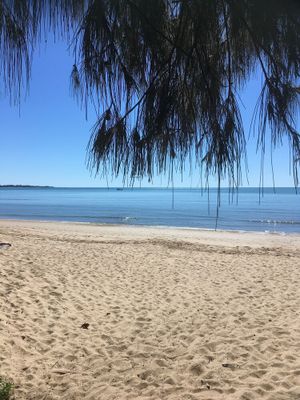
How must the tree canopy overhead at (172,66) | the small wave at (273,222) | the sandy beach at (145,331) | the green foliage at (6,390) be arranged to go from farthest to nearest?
the small wave at (273,222), the sandy beach at (145,331), the green foliage at (6,390), the tree canopy overhead at (172,66)

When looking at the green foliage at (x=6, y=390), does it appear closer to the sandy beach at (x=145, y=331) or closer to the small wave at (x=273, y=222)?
the sandy beach at (x=145, y=331)

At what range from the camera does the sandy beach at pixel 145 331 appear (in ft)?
14.6

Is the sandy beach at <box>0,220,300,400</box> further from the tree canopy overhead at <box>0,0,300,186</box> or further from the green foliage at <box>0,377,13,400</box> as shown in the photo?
the tree canopy overhead at <box>0,0,300,186</box>

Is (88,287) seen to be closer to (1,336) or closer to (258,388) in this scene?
(1,336)

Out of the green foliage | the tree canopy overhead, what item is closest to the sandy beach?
the green foliage

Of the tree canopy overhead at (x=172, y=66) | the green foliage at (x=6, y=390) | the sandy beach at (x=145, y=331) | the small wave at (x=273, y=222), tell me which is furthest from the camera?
the small wave at (x=273, y=222)

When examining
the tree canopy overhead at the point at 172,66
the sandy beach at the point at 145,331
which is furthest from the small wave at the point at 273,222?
the tree canopy overhead at the point at 172,66

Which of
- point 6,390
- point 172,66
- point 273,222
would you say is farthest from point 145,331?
point 273,222

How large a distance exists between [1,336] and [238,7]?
528cm

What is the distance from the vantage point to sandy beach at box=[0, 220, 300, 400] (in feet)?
14.6

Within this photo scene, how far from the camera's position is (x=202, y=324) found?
655 cm

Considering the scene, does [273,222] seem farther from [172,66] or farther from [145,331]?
[172,66]

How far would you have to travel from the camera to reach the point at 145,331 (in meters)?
6.25

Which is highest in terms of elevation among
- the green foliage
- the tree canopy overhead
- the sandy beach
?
the tree canopy overhead
